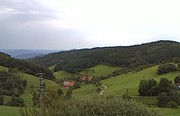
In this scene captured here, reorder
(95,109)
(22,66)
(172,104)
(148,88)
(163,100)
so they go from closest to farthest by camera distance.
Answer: (95,109) < (172,104) < (163,100) < (148,88) < (22,66)

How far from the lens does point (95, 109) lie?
20875 mm

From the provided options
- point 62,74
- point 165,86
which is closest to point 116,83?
point 165,86

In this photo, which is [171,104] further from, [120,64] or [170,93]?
[120,64]

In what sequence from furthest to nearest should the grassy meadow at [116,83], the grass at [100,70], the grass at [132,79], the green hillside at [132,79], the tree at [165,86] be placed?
the grass at [100,70], the green hillside at [132,79], the grass at [132,79], the grassy meadow at [116,83], the tree at [165,86]

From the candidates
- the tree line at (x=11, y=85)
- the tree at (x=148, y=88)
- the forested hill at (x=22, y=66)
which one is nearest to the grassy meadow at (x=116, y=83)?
the tree line at (x=11, y=85)

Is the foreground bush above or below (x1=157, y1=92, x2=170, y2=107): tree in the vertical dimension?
above

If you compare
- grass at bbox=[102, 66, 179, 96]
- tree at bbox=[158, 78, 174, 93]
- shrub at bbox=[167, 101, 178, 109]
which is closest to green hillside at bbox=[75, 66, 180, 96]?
grass at bbox=[102, 66, 179, 96]

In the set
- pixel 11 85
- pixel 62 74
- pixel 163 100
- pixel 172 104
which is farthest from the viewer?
pixel 62 74

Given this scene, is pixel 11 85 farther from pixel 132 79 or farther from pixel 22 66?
pixel 132 79

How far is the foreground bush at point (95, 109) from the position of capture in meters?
20.5

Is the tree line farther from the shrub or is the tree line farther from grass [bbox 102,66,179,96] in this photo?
the shrub

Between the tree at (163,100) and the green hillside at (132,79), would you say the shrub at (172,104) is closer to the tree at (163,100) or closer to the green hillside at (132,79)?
the tree at (163,100)

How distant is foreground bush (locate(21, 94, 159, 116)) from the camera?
2048 centimetres

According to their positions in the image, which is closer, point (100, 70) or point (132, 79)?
point (132, 79)
